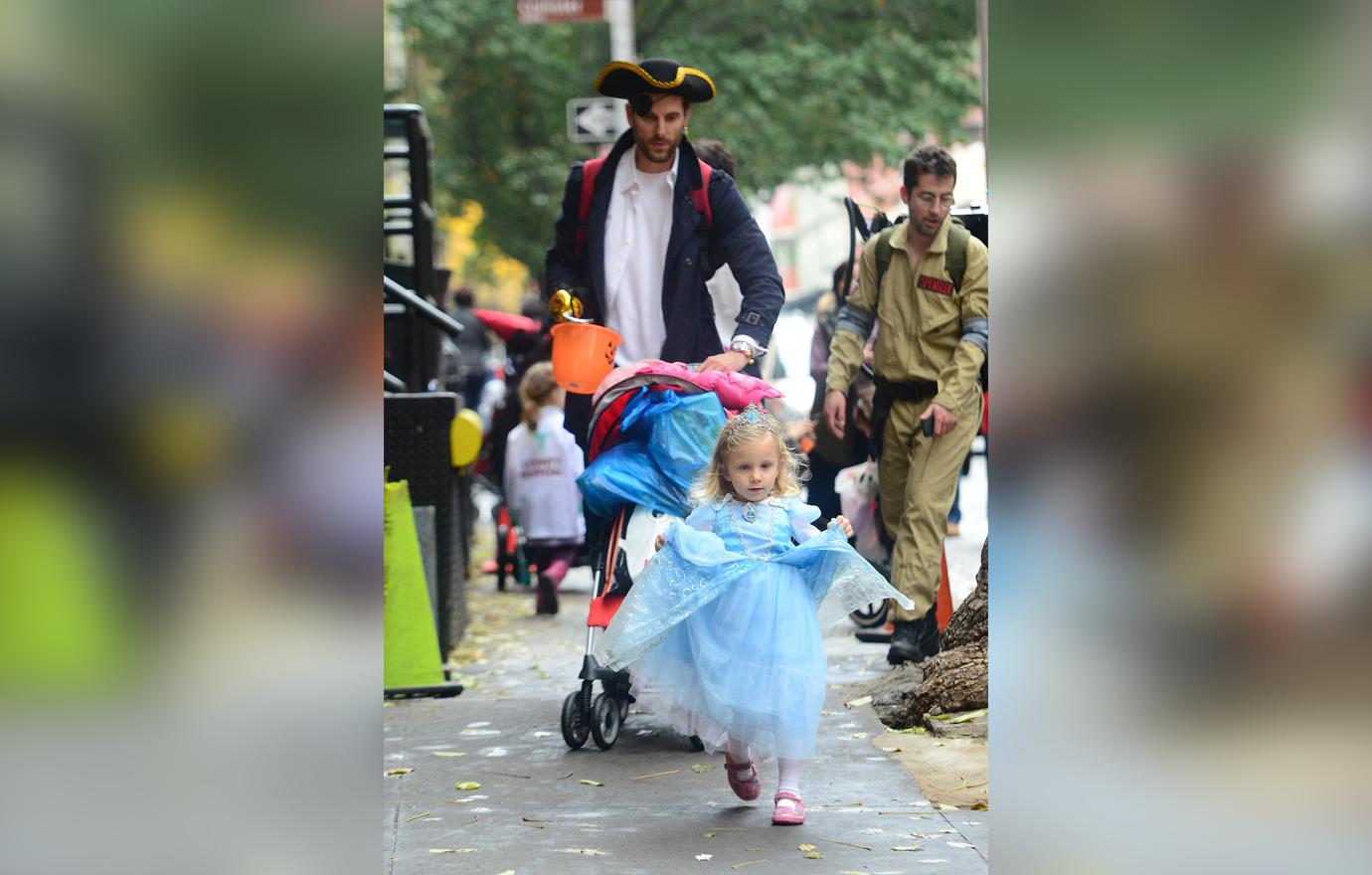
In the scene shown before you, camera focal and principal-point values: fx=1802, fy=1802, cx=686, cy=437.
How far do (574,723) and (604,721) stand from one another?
0.12m

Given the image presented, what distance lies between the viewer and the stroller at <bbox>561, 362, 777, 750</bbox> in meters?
6.16

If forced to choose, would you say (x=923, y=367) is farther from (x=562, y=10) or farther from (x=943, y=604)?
(x=562, y=10)

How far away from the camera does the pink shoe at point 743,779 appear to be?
17.7 ft

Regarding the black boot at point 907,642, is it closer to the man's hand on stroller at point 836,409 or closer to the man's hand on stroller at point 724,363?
the man's hand on stroller at point 836,409

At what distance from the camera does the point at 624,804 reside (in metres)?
5.58

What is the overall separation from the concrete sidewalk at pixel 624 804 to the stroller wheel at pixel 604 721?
0.05 m

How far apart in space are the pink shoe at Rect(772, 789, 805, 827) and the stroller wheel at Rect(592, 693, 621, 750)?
1.24 meters

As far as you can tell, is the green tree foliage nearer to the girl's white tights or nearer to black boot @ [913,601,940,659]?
black boot @ [913,601,940,659]

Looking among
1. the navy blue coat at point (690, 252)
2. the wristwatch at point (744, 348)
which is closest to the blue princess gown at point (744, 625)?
the wristwatch at point (744, 348)
